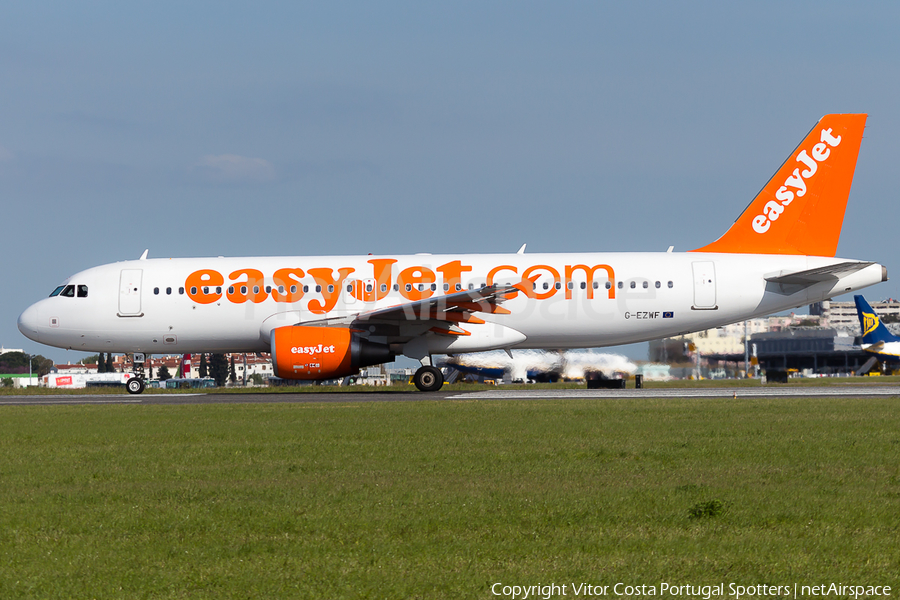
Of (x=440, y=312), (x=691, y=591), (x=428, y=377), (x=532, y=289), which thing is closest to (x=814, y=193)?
(x=532, y=289)

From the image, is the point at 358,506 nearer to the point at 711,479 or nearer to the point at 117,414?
the point at 711,479

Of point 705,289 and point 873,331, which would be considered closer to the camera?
point 705,289

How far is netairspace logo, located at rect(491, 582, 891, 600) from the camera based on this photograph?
4730 millimetres

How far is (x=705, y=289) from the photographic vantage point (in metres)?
24.5

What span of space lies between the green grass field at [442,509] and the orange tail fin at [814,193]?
12767 millimetres

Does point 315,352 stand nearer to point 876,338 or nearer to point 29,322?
point 29,322

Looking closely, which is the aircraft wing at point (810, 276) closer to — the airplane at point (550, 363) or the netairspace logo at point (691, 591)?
the airplane at point (550, 363)

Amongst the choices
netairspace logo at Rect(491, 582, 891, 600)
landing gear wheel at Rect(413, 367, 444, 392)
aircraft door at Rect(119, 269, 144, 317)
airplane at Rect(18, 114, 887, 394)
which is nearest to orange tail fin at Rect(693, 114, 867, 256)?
airplane at Rect(18, 114, 887, 394)

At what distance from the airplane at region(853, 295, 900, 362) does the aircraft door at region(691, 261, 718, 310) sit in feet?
128

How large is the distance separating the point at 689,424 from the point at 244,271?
1567 cm

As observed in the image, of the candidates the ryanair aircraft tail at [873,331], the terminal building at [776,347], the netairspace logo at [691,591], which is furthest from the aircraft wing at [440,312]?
the ryanair aircraft tail at [873,331]

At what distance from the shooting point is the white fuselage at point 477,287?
2448cm

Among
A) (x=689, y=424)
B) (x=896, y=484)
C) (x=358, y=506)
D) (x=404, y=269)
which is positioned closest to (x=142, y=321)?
(x=404, y=269)

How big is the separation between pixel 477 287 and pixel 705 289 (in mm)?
6346
